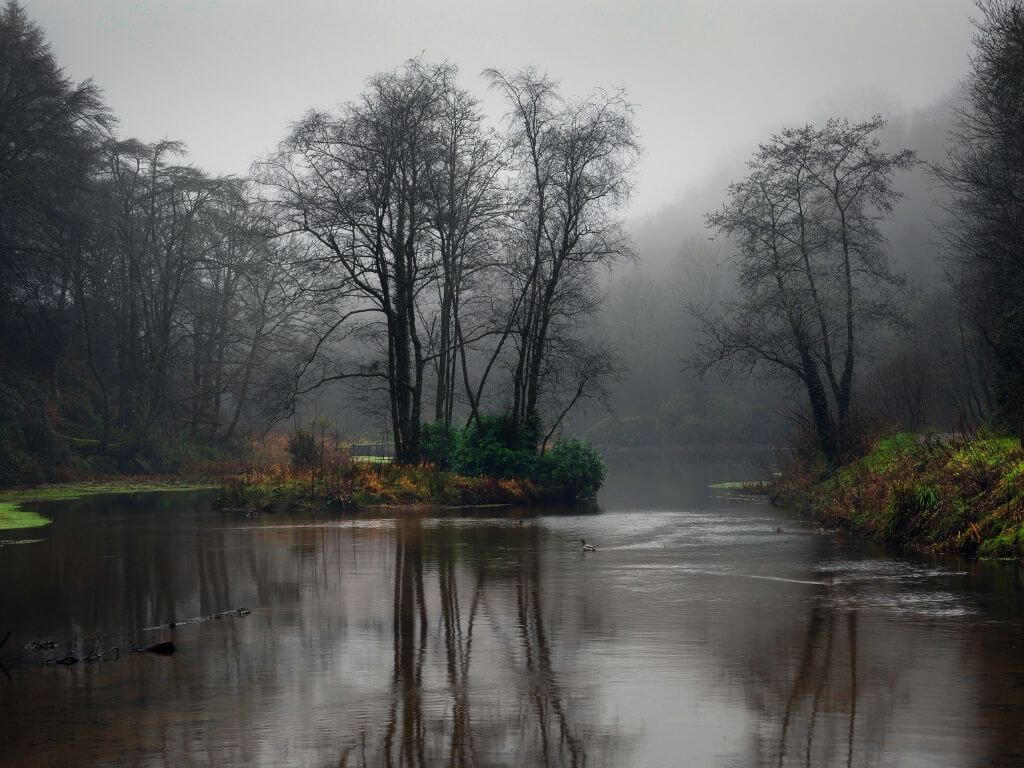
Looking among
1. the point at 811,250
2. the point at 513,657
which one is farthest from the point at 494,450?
the point at 513,657

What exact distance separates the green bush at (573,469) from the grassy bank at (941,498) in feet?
34.7

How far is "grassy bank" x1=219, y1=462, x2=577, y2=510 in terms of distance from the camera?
26891 millimetres

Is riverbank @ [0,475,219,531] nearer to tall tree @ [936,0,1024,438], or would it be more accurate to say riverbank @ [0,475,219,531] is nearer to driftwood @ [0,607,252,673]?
driftwood @ [0,607,252,673]

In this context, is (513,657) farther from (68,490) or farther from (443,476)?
(68,490)

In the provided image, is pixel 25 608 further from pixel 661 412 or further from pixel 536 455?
pixel 661 412

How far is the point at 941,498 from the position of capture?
693 inches

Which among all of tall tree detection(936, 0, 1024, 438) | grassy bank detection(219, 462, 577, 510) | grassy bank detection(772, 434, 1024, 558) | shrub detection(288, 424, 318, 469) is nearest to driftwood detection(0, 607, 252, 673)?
grassy bank detection(772, 434, 1024, 558)

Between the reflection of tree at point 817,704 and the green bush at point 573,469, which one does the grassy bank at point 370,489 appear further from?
the reflection of tree at point 817,704

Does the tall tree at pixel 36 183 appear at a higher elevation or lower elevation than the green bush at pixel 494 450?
higher

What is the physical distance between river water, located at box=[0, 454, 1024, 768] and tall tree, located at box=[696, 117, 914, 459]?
561 inches

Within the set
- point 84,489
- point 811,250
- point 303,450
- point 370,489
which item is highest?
point 811,250

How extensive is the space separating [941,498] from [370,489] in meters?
15.1

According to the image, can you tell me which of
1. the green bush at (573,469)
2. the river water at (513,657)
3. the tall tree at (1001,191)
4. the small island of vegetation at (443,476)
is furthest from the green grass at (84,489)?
the tall tree at (1001,191)

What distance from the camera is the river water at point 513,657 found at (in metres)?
6.53
